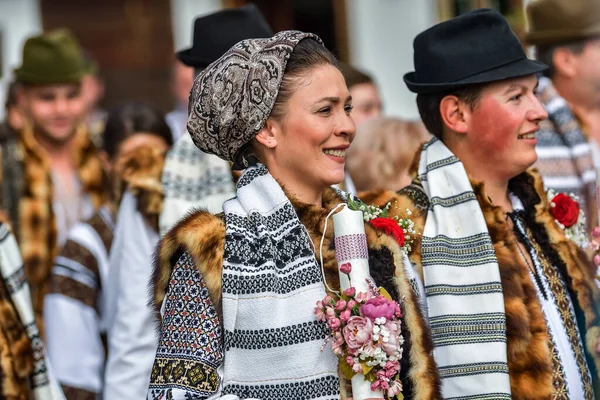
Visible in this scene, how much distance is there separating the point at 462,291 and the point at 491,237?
0.27 meters

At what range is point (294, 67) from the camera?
354cm

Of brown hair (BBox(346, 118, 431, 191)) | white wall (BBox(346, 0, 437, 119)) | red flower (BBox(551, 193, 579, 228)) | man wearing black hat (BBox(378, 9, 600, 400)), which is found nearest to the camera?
man wearing black hat (BBox(378, 9, 600, 400))

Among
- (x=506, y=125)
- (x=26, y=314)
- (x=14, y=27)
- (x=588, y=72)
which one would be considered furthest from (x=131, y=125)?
(x=14, y=27)

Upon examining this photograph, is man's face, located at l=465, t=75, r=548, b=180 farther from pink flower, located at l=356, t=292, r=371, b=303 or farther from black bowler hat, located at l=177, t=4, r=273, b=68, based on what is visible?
black bowler hat, located at l=177, t=4, r=273, b=68

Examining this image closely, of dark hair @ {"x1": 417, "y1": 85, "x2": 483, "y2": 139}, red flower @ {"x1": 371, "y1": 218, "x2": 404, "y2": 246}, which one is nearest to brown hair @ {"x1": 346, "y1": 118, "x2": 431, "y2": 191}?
dark hair @ {"x1": 417, "y1": 85, "x2": 483, "y2": 139}

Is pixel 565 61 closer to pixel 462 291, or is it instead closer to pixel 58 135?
pixel 462 291

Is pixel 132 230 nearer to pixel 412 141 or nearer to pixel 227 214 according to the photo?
pixel 412 141

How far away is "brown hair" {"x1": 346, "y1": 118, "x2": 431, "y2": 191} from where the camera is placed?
5.27 meters

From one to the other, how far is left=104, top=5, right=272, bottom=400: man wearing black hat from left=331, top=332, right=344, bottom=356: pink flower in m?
1.82

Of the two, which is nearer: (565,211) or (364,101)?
(565,211)

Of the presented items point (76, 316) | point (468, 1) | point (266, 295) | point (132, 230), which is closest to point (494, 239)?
point (266, 295)

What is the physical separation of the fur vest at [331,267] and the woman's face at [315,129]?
0.13 metres

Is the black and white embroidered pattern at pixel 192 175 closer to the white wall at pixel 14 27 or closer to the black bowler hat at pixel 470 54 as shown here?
the black bowler hat at pixel 470 54

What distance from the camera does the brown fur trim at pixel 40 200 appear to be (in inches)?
252
